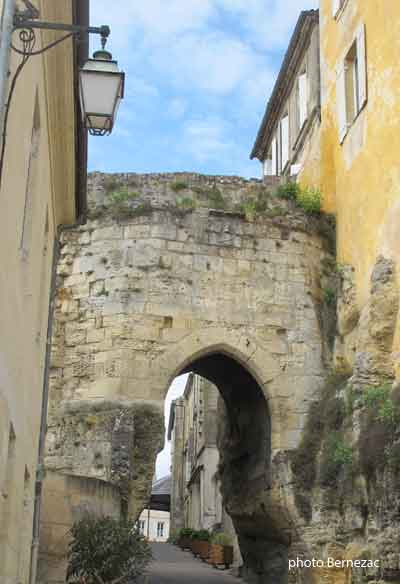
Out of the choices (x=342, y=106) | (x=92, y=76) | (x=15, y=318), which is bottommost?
(x=15, y=318)

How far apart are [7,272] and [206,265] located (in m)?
8.18

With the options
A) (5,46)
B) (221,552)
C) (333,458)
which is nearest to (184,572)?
(221,552)

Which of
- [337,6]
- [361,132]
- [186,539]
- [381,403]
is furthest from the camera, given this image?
[186,539]

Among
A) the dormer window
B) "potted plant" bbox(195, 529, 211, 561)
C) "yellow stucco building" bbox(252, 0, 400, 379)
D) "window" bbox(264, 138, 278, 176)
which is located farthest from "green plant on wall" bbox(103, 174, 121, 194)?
"potted plant" bbox(195, 529, 211, 561)

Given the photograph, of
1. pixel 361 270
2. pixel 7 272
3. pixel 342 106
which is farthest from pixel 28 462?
pixel 342 106

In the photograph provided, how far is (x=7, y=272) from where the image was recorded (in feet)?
17.4

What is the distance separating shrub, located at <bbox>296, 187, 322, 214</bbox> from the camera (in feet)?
46.3

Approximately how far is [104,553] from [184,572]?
8534mm

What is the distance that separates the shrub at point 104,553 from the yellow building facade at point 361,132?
4257mm

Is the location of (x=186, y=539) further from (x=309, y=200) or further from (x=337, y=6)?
(x=337, y=6)

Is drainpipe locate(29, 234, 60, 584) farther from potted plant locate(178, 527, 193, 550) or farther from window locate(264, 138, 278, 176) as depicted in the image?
potted plant locate(178, 527, 193, 550)

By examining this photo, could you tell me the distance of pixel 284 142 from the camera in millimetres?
20203

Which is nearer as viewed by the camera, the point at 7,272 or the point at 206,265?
the point at 7,272

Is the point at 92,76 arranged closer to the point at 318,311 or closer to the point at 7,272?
the point at 7,272
